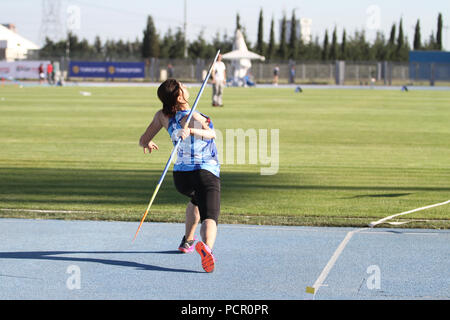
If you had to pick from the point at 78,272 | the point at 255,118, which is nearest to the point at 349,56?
the point at 255,118

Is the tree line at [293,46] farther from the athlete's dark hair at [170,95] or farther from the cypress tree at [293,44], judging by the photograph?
the athlete's dark hair at [170,95]

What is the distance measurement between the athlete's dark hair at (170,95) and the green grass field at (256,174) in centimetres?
271

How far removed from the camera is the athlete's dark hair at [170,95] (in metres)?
6.57

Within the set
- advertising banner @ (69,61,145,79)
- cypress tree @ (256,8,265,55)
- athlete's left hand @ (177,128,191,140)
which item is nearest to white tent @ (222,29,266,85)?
advertising banner @ (69,61,145,79)

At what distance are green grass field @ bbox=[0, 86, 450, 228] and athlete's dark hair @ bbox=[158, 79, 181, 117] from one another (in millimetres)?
2714

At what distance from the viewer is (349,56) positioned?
97.9 metres

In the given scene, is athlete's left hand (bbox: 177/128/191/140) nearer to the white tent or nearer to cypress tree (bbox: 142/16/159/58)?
the white tent

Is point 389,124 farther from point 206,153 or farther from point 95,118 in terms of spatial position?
point 206,153

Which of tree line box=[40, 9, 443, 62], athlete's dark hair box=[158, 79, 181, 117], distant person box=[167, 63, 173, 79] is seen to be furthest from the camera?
tree line box=[40, 9, 443, 62]

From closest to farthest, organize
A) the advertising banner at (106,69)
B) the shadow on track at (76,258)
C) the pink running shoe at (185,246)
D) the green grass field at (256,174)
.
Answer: the shadow on track at (76,258) < the pink running shoe at (185,246) < the green grass field at (256,174) < the advertising banner at (106,69)

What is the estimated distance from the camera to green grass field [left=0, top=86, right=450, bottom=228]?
9.72 meters

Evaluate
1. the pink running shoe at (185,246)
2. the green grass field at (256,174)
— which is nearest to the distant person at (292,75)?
the green grass field at (256,174)
